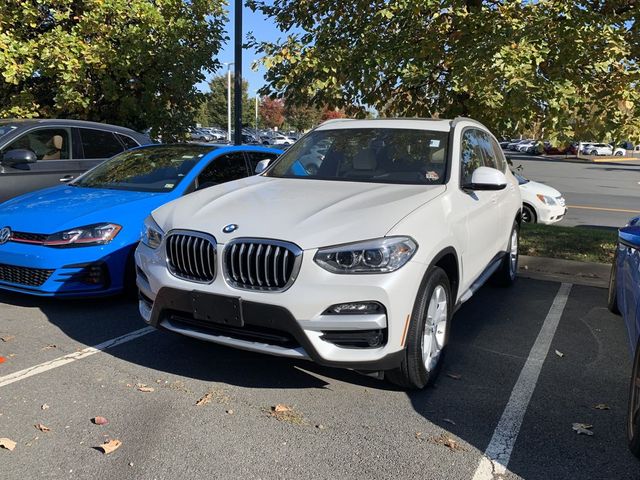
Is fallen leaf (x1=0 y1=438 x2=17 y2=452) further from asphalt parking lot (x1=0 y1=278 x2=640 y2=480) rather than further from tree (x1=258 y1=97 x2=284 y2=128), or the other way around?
tree (x1=258 y1=97 x2=284 y2=128)

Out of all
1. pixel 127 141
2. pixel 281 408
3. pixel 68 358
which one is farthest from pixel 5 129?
pixel 281 408

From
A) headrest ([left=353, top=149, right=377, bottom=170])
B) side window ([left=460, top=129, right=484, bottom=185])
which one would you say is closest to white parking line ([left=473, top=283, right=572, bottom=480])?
side window ([left=460, top=129, right=484, bottom=185])

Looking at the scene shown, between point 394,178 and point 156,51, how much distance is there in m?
7.77

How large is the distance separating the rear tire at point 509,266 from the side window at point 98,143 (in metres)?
5.31

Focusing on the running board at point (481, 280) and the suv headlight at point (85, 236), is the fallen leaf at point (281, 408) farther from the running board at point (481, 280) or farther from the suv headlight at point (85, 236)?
the suv headlight at point (85, 236)

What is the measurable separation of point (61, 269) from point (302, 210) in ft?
8.16

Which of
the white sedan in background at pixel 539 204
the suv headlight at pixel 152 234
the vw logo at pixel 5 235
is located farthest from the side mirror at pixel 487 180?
the white sedan in background at pixel 539 204

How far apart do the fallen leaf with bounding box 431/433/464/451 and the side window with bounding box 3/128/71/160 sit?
6.22m

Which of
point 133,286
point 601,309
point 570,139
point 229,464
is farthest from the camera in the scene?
point 570,139

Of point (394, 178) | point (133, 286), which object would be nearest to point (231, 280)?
point (394, 178)

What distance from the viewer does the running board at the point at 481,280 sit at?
14.7ft

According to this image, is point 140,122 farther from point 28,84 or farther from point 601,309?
point 601,309

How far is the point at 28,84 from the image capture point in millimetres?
10992

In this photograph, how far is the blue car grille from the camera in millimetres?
5000
